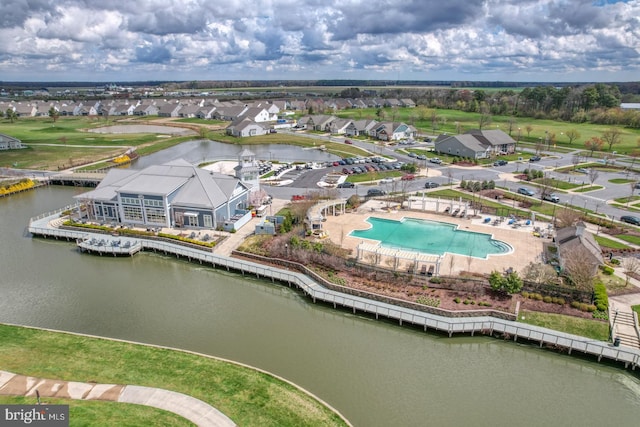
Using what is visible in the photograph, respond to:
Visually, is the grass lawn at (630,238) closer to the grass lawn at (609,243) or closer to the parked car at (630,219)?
the grass lawn at (609,243)

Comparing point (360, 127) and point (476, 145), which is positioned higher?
point (360, 127)

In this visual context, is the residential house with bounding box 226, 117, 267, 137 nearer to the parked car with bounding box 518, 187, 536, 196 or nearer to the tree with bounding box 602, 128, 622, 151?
the parked car with bounding box 518, 187, 536, 196

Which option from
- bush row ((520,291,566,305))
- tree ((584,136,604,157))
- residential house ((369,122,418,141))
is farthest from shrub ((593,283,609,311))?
residential house ((369,122,418,141))

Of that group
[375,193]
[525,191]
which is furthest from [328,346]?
[525,191]

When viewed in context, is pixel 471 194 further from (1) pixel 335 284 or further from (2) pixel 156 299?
(2) pixel 156 299

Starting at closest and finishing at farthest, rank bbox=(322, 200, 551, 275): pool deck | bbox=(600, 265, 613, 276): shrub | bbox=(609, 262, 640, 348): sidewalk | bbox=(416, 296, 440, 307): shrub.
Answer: bbox=(609, 262, 640, 348): sidewalk
bbox=(416, 296, 440, 307): shrub
bbox=(600, 265, 613, 276): shrub
bbox=(322, 200, 551, 275): pool deck

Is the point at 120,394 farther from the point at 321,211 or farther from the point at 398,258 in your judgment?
the point at 321,211

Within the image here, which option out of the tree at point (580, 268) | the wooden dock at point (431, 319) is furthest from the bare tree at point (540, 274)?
the wooden dock at point (431, 319)
